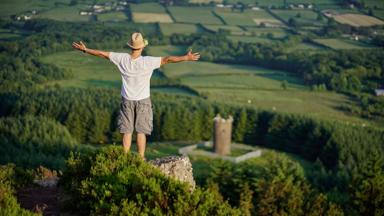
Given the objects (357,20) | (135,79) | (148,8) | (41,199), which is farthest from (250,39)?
(41,199)

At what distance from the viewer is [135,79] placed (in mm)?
15672

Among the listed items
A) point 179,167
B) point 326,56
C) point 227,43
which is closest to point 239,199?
point 179,167

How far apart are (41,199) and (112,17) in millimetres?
148429

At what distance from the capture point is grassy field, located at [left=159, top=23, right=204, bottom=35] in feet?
485

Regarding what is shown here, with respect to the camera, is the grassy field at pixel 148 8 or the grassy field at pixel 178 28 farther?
the grassy field at pixel 148 8

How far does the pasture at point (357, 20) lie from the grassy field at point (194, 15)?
2990cm

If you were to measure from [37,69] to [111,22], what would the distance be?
39.2 metres

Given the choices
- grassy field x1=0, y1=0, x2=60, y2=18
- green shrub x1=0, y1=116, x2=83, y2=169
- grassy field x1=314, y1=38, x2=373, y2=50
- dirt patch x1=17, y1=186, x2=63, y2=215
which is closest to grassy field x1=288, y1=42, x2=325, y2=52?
grassy field x1=314, y1=38, x2=373, y2=50

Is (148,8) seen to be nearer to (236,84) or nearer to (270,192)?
(236,84)

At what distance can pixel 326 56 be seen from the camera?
127 meters

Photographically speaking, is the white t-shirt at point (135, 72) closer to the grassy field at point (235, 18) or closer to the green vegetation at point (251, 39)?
the green vegetation at point (251, 39)

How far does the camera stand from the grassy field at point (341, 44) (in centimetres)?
13788

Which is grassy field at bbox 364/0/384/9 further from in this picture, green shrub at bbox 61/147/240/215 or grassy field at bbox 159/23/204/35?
green shrub at bbox 61/147/240/215

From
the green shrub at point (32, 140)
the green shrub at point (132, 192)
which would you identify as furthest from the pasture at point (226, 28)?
the green shrub at point (132, 192)
